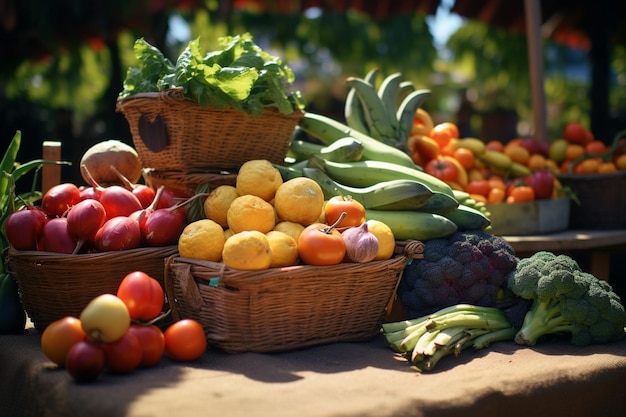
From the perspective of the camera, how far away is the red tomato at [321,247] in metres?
2.26

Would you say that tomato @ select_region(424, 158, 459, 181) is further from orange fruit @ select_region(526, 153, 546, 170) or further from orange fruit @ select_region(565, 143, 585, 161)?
orange fruit @ select_region(565, 143, 585, 161)

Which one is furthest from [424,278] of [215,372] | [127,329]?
[127,329]

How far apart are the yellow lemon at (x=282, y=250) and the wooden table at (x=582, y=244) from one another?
163 centimetres

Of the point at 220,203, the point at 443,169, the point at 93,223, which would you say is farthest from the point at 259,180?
the point at 443,169

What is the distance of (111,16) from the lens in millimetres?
6219

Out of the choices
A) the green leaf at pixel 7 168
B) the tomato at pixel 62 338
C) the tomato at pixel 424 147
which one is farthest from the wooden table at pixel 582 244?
the green leaf at pixel 7 168

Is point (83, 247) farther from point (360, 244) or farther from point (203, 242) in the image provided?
point (360, 244)

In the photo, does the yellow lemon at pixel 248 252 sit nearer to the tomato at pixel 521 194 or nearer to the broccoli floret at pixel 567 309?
the broccoli floret at pixel 567 309

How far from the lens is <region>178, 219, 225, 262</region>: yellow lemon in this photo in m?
2.34

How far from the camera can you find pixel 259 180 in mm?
2549

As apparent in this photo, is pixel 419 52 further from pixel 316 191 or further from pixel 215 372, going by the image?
pixel 215 372

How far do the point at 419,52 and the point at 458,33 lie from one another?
5.76ft

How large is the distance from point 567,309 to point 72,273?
1887 mm

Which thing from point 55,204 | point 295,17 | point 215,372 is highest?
point 295,17
